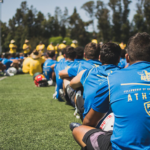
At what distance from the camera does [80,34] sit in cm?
5525

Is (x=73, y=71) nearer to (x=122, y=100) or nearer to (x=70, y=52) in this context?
(x=70, y=52)

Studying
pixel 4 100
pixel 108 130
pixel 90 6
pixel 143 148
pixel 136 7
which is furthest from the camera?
pixel 90 6

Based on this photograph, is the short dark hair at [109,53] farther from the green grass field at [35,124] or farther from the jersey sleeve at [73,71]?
the green grass field at [35,124]

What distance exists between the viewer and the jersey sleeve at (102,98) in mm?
1867

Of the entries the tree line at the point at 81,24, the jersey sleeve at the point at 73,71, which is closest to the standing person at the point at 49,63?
the jersey sleeve at the point at 73,71

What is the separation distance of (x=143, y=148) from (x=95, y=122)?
0.82 m

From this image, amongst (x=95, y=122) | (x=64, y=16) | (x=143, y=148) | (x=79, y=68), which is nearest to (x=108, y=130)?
(x=95, y=122)

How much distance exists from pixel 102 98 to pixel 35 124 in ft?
7.28

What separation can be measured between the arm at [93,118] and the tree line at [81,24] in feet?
134

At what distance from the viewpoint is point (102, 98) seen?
75.8 inches

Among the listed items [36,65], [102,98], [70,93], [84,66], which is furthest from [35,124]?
[36,65]

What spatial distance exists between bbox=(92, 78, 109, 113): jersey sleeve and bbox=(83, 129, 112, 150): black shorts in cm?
26

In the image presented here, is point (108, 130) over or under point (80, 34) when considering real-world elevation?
under

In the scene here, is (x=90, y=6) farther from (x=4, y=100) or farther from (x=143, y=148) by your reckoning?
(x=143, y=148)
